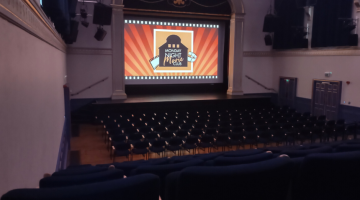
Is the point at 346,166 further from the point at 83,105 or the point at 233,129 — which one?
the point at 83,105

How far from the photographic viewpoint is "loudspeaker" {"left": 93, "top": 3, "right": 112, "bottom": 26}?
36.5ft

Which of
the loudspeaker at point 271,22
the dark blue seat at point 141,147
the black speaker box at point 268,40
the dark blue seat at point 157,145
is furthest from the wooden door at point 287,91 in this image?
the dark blue seat at point 141,147

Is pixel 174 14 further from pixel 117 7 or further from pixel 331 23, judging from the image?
pixel 331 23

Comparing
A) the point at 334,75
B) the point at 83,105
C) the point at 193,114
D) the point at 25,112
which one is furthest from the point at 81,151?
the point at 334,75

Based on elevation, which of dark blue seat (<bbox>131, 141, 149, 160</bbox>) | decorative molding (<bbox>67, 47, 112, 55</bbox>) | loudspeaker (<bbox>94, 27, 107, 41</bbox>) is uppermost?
loudspeaker (<bbox>94, 27, 107, 41</bbox>)

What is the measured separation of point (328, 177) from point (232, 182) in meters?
0.77

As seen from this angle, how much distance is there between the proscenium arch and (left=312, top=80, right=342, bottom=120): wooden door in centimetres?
558

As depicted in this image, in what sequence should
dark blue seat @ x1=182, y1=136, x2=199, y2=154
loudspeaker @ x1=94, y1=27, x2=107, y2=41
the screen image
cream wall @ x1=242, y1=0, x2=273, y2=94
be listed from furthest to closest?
1. cream wall @ x1=242, y1=0, x2=273, y2=94
2. the screen image
3. loudspeaker @ x1=94, y1=27, x2=107, y2=41
4. dark blue seat @ x1=182, y1=136, x2=199, y2=154

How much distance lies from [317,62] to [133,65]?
9334 millimetres

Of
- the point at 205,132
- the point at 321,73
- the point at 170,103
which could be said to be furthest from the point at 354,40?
the point at 170,103

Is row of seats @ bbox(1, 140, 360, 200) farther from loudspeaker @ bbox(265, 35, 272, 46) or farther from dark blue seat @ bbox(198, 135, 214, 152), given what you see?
loudspeaker @ bbox(265, 35, 272, 46)

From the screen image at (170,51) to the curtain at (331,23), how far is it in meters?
5.24

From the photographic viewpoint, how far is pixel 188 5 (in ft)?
47.5

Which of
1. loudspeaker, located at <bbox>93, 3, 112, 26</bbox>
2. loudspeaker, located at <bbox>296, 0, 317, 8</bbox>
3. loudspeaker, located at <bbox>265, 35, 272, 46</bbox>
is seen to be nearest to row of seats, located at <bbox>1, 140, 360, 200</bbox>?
loudspeaker, located at <bbox>296, 0, 317, 8</bbox>
